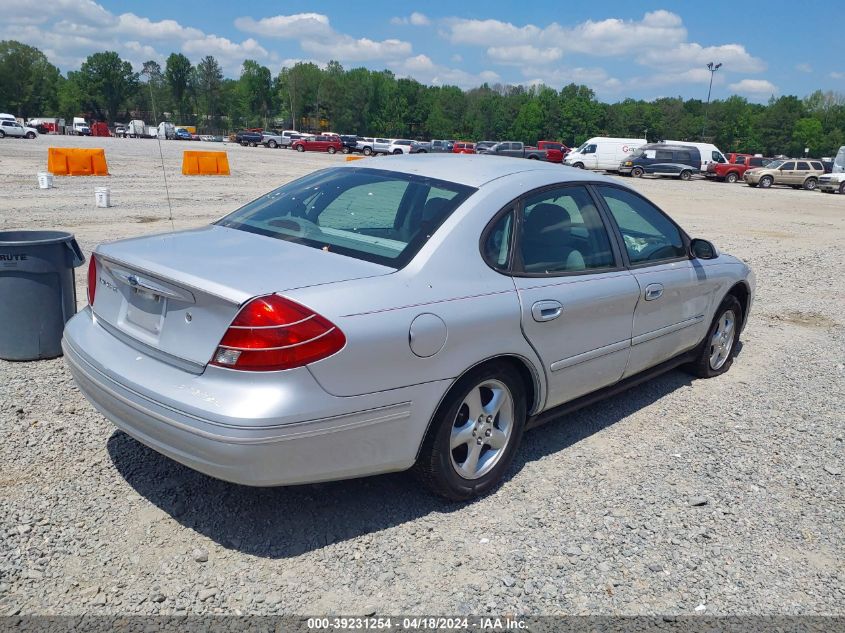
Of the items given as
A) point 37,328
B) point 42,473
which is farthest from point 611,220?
point 37,328

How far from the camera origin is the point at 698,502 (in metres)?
3.78

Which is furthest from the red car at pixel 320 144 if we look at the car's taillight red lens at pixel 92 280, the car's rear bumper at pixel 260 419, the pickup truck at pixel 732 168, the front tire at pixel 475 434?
the car's rear bumper at pixel 260 419

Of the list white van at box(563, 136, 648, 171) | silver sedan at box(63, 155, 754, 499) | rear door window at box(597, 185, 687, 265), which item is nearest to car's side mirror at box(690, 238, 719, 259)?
rear door window at box(597, 185, 687, 265)

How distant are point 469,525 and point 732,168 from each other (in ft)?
139

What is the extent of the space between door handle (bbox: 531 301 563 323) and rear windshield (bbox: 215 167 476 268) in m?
0.66

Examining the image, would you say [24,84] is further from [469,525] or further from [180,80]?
[469,525]

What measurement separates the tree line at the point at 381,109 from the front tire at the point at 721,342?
118 metres

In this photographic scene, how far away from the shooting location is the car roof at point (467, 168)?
3.94 m

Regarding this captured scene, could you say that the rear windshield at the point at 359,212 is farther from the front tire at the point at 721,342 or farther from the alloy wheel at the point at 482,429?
the front tire at the point at 721,342

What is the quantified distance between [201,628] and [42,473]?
1.54 metres

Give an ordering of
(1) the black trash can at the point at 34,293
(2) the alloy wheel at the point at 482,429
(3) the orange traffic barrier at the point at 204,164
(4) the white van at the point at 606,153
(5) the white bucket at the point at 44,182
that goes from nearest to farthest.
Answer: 1. (2) the alloy wheel at the point at 482,429
2. (1) the black trash can at the point at 34,293
3. (5) the white bucket at the point at 44,182
4. (3) the orange traffic barrier at the point at 204,164
5. (4) the white van at the point at 606,153

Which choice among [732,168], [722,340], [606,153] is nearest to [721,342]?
[722,340]

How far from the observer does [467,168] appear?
13.4ft

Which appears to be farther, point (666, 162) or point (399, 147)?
point (399, 147)
